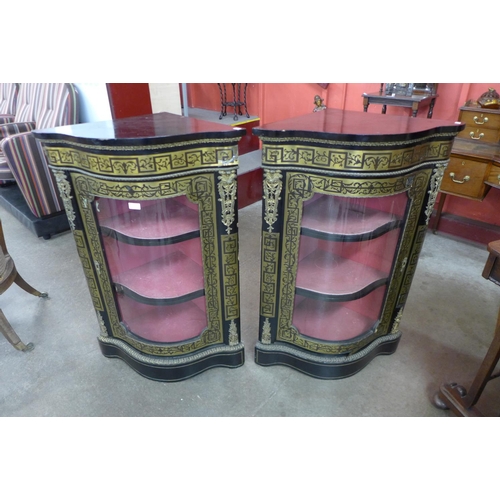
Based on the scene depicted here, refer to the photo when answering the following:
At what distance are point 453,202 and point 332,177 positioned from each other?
2340mm

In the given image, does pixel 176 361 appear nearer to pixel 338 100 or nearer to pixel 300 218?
pixel 300 218

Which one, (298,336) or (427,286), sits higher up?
(298,336)

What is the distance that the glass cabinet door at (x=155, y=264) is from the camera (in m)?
1.50

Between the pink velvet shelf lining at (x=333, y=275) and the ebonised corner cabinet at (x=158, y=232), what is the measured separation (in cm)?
→ 33

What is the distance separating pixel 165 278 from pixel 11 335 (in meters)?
0.98

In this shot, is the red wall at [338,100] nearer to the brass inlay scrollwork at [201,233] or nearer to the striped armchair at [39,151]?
the striped armchair at [39,151]

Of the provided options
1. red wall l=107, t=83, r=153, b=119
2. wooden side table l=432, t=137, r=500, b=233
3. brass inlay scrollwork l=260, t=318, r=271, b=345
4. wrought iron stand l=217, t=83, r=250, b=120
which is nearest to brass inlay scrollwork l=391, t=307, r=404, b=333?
brass inlay scrollwork l=260, t=318, r=271, b=345

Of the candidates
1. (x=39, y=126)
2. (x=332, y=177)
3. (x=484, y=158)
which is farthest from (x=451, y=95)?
(x=39, y=126)

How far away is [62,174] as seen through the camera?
143 cm

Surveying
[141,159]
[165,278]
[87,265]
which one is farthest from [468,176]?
[87,265]

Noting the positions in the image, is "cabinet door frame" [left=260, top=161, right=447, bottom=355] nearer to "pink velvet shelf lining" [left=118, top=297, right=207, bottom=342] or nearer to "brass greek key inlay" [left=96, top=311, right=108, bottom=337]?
"pink velvet shelf lining" [left=118, top=297, right=207, bottom=342]

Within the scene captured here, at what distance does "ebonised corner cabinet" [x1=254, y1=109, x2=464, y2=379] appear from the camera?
1.31m

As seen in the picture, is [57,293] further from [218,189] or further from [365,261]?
[365,261]

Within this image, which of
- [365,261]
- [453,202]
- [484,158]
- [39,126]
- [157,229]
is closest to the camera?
[157,229]
